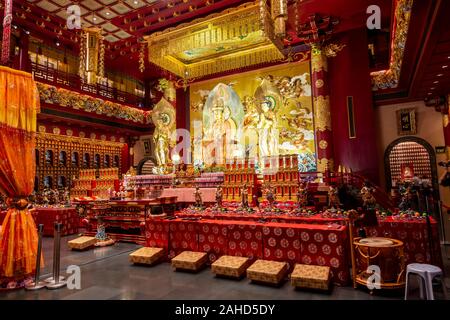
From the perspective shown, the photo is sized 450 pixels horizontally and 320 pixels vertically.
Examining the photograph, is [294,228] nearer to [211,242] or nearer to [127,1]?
[211,242]

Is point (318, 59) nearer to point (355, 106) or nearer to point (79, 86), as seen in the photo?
point (355, 106)

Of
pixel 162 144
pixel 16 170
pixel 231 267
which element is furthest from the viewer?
pixel 162 144

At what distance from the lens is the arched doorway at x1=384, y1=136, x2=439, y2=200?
7691 millimetres

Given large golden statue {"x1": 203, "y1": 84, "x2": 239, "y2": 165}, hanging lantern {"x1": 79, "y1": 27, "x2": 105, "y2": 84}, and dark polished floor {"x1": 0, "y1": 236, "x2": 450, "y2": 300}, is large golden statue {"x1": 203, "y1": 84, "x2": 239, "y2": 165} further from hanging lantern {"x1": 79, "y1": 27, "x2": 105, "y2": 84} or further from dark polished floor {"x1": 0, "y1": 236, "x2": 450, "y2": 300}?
dark polished floor {"x1": 0, "y1": 236, "x2": 450, "y2": 300}

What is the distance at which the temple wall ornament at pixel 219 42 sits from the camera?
6.39 m

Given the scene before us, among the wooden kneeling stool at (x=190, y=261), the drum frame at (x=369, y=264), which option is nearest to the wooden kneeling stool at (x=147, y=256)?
the wooden kneeling stool at (x=190, y=261)

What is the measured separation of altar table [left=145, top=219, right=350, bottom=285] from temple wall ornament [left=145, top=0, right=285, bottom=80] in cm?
352

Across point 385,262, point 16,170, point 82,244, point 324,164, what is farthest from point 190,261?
point 324,164

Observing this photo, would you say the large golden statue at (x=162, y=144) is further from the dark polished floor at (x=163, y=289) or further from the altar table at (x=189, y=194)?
the dark polished floor at (x=163, y=289)

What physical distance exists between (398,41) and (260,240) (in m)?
4.50

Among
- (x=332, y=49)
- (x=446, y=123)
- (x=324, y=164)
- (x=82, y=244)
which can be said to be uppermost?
(x=332, y=49)

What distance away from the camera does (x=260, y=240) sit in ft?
11.7
